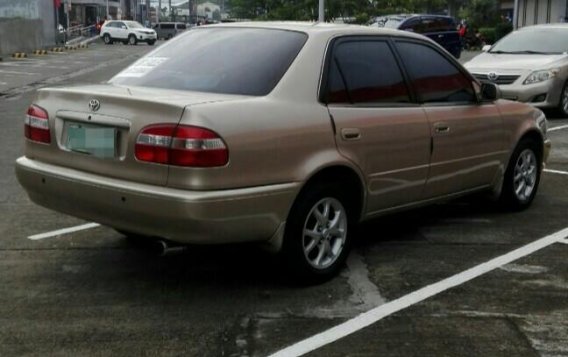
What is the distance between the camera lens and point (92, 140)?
445cm

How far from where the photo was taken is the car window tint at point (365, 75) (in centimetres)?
494

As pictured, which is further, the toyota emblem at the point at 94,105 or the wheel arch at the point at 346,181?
the wheel arch at the point at 346,181

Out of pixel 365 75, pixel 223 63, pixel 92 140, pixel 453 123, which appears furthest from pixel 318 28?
pixel 92 140

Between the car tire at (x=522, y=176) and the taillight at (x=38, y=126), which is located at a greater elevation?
the taillight at (x=38, y=126)

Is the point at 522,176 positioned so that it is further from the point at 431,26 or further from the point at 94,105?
the point at 431,26

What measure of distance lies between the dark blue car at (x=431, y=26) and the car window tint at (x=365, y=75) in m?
16.9

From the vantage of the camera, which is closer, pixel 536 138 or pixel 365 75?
pixel 365 75

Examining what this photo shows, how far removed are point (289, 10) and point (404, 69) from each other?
59.2 feet

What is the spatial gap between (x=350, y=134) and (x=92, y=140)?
154 centimetres

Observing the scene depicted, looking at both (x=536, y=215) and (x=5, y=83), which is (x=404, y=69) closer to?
(x=536, y=215)

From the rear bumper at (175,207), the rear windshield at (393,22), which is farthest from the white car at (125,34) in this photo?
the rear bumper at (175,207)

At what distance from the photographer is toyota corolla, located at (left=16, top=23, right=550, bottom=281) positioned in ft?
13.6

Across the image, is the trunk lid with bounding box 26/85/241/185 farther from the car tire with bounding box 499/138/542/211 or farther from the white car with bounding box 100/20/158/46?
the white car with bounding box 100/20/158/46

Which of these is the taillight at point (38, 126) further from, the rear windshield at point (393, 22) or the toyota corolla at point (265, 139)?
the rear windshield at point (393, 22)
